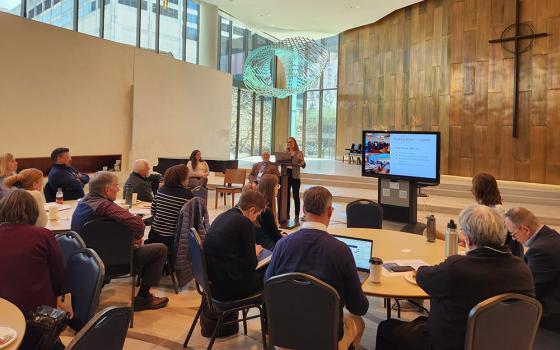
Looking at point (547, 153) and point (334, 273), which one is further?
point (547, 153)

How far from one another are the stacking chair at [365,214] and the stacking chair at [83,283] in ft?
9.18

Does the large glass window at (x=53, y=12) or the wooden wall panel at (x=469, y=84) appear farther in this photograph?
the wooden wall panel at (x=469, y=84)

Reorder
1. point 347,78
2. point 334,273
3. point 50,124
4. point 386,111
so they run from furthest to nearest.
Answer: point 347,78, point 386,111, point 50,124, point 334,273

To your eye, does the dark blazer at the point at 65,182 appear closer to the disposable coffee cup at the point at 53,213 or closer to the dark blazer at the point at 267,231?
the disposable coffee cup at the point at 53,213

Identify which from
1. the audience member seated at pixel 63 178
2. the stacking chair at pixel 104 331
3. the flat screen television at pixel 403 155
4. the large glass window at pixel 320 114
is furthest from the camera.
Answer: the large glass window at pixel 320 114

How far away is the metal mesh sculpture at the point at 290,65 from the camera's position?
38.7 ft

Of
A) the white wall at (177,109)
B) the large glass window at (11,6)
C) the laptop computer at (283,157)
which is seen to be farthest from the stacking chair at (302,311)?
the large glass window at (11,6)

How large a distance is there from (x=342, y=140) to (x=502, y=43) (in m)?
6.69

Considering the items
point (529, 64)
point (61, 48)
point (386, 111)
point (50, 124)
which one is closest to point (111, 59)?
point (61, 48)

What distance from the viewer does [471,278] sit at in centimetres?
185

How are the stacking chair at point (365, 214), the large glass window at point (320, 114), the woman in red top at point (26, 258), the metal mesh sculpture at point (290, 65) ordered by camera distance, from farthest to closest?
the large glass window at point (320, 114)
the metal mesh sculpture at point (290, 65)
the stacking chair at point (365, 214)
the woman in red top at point (26, 258)

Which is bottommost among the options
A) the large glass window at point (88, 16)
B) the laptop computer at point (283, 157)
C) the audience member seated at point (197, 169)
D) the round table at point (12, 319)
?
the round table at point (12, 319)

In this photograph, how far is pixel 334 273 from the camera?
2.07 metres

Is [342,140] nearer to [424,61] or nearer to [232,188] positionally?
[424,61]
